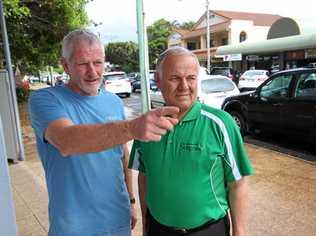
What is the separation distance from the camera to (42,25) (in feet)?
52.1

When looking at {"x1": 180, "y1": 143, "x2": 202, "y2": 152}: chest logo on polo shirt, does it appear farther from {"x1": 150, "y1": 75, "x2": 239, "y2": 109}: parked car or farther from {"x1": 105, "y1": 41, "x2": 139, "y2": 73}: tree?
{"x1": 105, "y1": 41, "x2": 139, "y2": 73}: tree

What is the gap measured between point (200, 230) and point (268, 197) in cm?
332

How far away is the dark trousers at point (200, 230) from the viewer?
193 cm

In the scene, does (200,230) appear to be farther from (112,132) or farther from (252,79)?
(252,79)

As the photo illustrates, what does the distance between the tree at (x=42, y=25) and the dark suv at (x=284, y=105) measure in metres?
8.66

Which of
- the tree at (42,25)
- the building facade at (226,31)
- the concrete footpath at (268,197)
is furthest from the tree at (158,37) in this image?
the concrete footpath at (268,197)

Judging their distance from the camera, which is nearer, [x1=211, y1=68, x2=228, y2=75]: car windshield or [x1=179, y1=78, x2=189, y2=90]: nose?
[x1=179, y1=78, x2=189, y2=90]: nose

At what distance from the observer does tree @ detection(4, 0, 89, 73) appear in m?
14.7

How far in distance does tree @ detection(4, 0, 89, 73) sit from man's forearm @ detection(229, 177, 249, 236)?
13214 mm

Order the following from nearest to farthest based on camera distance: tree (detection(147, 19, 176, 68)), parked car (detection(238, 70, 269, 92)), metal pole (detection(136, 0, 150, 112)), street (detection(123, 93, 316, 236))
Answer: street (detection(123, 93, 316, 236)) < metal pole (detection(136, 0, 150, 112)) < parked car (detection(238, 70, 269, 92)) < tree (detection(147, 19, 176, 68))

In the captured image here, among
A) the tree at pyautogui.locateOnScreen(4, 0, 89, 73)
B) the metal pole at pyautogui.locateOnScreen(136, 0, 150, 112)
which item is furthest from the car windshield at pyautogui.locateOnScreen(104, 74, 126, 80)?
the metal pole at pyautogui.locateOnScreen(136, 0, 150, 112)

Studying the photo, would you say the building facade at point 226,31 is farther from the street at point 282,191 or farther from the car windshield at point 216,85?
the street at point 282,191

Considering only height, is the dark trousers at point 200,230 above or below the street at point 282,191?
above

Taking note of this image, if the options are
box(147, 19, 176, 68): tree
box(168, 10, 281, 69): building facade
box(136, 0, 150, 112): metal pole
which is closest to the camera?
box(136, 0, 150, 112): metal pole
